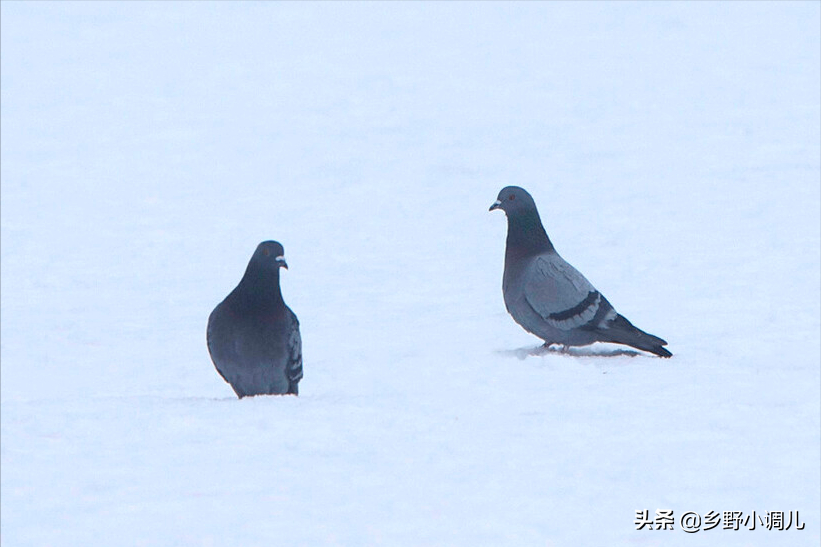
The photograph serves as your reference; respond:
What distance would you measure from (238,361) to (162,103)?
2224 centimetres

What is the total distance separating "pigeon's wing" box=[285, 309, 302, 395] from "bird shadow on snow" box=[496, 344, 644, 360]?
1799 millimetres

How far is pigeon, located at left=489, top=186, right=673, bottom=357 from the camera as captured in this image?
890cm

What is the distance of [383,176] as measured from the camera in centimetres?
2152

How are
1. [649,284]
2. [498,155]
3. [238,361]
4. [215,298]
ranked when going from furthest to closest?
[498,155]
[215,298]
[649,284]
[238,361]

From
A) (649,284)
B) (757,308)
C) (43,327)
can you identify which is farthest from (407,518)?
(43,327)

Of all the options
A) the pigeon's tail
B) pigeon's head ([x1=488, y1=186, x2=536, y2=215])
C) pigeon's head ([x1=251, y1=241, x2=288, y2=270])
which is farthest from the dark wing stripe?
pigeon's head ([x1=251, y1=241, x2=288, y2=270])

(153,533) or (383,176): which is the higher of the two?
(383,176)

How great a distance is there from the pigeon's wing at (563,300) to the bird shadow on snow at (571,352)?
0.92ft

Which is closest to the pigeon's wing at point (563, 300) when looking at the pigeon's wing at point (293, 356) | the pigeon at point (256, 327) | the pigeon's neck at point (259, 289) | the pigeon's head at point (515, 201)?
the pigeon's head at point (515, 201)

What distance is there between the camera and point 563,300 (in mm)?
8867

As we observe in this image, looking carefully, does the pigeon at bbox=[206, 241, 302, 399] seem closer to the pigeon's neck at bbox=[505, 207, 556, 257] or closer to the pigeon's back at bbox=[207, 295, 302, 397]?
the pigeon's back at bbox=[207, 295, 302, 397]

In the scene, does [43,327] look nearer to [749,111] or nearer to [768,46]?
[749,111]

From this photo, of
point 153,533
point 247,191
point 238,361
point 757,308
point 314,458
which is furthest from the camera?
point 247,191

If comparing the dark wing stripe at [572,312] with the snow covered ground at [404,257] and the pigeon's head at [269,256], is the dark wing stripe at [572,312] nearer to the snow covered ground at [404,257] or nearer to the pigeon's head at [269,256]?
the snow covered ground at [404,257]
